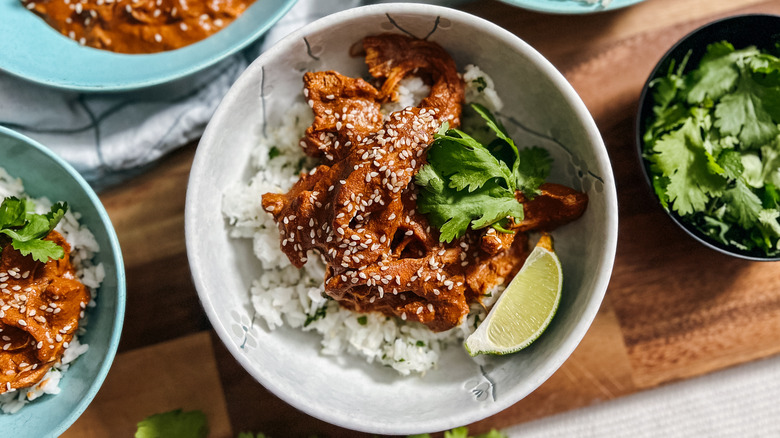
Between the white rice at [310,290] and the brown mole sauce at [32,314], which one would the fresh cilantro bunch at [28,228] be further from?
the white rice at [310,290]

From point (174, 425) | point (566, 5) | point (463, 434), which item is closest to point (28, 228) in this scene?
point (174, 425)

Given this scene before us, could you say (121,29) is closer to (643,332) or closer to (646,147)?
(646,147)

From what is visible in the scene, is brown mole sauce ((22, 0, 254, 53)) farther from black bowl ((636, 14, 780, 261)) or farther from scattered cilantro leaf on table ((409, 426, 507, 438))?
scattered cilantro leaf on table ((409, 426, 507, 438))

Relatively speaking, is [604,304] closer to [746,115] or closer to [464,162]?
[746,115]

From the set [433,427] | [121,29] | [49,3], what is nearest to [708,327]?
[433,427]

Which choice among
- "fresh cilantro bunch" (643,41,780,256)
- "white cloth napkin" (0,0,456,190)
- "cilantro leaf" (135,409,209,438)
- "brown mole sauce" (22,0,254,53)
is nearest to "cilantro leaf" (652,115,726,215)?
"fresh cilantro bunch" (643,41,780,256)
